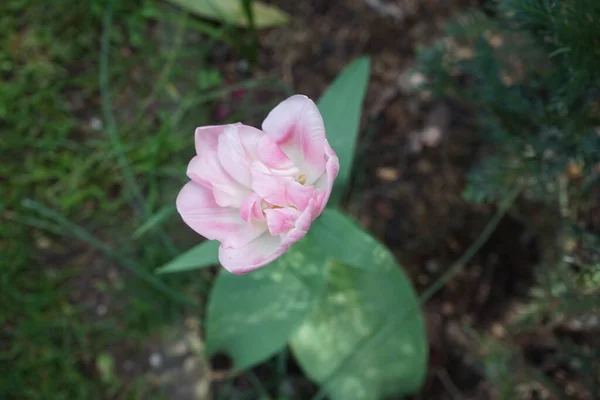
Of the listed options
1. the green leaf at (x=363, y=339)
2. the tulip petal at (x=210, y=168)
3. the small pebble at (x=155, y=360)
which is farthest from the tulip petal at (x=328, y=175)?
the small pebble at (x=155, y=360)

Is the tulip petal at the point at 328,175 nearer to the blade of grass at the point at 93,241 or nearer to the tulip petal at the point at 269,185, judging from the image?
the tulip petal at the point at 269,185

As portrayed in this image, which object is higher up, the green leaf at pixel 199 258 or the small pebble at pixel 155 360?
the green leaf at pixel 199 258

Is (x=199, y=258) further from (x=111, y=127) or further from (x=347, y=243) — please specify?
(x=111, y=127)

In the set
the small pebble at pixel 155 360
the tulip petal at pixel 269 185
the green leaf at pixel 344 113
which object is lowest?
the small pebble at pixel 155 360

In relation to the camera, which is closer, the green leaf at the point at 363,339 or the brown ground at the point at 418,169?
the green leaf at the point at 363,339

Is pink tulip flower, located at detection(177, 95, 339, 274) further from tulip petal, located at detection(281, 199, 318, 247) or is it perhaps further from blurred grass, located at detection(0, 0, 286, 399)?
blurred grass, located at detection(0, 0, 286, 399)

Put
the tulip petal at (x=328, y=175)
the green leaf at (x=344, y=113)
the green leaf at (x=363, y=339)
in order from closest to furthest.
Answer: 1. the tulip petal at (x=328, y=175)
2. the green leaf at (x=344, y=113)
3. the green leaf at (x=363, y=339)
